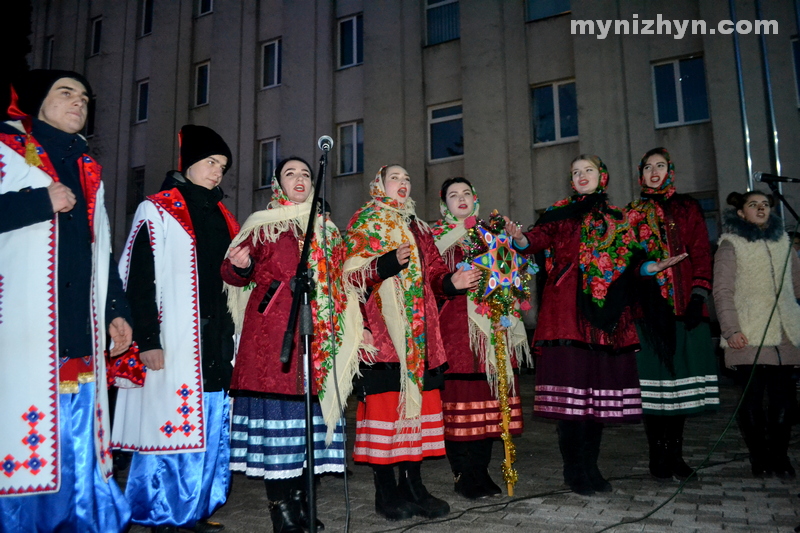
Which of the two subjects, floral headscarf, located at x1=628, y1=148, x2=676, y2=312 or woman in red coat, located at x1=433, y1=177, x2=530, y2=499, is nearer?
woman in red coat, located at x1=433, y1=177, x2=530, y2=499

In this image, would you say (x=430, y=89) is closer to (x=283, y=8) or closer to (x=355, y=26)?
(x=355, y=26)

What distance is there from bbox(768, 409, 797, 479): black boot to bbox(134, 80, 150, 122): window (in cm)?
1674

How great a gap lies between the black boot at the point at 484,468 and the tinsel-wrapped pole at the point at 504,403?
0.09 meters

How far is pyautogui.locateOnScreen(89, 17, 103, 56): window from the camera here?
18.1 metres

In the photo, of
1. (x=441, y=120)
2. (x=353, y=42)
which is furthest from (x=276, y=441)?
(x=353, y=42)

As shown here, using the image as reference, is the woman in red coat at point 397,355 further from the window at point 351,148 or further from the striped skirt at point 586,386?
the window at point 351,148

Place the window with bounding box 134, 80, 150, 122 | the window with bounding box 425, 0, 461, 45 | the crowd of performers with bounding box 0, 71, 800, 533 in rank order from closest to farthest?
the crowd of performers with bounding box 0, 71, 800, 533
the window with bounding box 425, 0, 461, 45
the window with bounding box 134, 80, 150, 122

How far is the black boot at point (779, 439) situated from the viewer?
4219mm

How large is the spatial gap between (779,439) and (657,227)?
1.65m

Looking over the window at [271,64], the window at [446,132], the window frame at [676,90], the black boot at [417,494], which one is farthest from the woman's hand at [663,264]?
the window at [271,64]

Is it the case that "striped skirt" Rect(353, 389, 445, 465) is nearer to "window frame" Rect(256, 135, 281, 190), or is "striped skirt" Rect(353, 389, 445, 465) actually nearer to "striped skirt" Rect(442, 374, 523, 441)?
"striped skirt" Rect(442, 374, 523, 441)

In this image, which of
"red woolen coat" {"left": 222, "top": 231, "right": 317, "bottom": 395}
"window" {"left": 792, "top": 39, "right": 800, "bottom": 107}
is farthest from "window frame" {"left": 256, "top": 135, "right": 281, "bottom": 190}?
"red woolen coat" {"left": 222, "top": 231, "right": 317, "bottom": 395}

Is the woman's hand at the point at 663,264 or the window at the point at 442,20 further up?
the window at the point at 442,20

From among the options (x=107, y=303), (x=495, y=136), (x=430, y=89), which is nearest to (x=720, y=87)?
(x=495, y=136)
